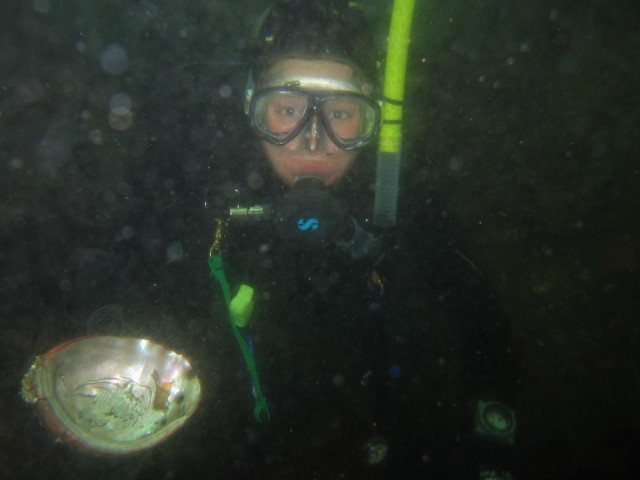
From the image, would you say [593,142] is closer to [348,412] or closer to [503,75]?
[503,75]

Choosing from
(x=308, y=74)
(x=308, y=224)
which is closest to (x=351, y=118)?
(x=308, y=74)

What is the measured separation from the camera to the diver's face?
119 inches

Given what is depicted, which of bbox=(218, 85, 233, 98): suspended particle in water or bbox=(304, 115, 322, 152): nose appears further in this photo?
bbox=(218, 85, 233, 98): suspended particle in water

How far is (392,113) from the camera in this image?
289 centimetres

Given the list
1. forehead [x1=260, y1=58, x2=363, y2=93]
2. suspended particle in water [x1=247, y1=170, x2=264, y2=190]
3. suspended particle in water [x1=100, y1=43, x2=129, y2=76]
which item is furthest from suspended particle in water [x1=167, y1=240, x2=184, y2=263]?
suspended particle in water [x1=100, y1=43, x2=129, y2=76]

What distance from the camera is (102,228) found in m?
2.89

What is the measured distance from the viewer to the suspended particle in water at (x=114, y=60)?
3.55 m

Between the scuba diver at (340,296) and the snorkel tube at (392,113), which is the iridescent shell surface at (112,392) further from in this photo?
the snorkel tube at (392,113)

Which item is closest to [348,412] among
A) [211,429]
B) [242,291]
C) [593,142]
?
[211,429]

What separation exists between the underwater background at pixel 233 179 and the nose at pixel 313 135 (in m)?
0.66

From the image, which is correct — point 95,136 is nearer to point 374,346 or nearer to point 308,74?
point 308,74

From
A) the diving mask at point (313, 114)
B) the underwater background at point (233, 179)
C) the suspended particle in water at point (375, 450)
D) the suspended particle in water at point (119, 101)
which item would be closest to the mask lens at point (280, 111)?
the diving mask at point (313, 114)

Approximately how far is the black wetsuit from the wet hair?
1.12 metres

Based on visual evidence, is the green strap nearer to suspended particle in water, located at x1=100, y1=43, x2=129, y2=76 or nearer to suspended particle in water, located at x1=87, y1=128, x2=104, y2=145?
suspended particle in water, located at x1=87, y1=128, x2=104, y2=145
